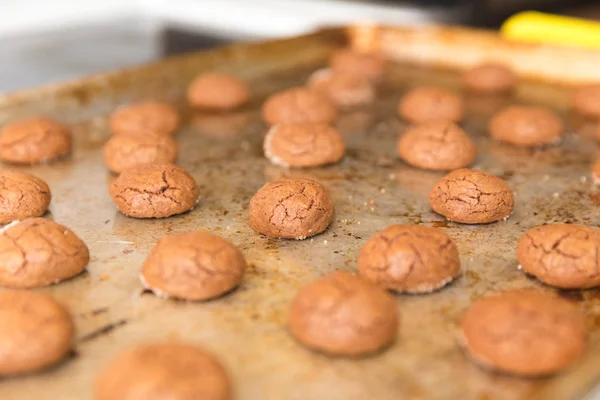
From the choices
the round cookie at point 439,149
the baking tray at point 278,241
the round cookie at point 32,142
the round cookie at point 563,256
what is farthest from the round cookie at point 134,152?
the round cookie at point 563,256

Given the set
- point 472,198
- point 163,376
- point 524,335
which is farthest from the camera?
point 472,198

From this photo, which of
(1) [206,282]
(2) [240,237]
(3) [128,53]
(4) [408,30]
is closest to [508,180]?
(2) [240,237]

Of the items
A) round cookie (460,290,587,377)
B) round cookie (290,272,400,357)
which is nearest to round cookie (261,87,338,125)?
round cookie (290,272,400,357)

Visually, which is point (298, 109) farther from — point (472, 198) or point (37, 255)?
point (37, 255)

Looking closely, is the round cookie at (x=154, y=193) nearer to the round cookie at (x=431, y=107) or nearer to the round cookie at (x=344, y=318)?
the round cookie at (x=344, y=318)

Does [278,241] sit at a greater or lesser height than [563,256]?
lesser

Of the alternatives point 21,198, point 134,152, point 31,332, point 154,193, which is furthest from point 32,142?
point 31,332
